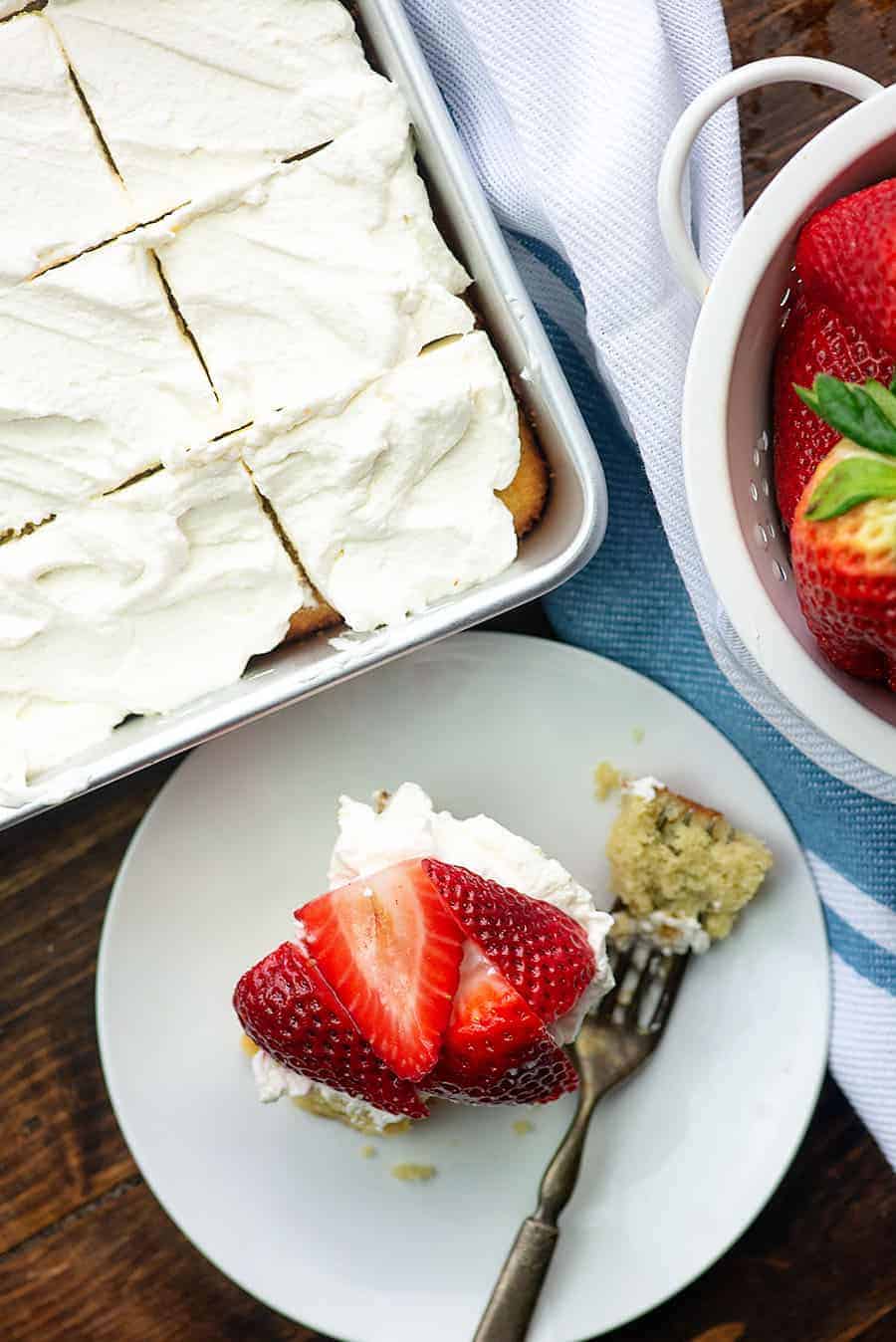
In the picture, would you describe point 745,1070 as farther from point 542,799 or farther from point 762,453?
point 762,453

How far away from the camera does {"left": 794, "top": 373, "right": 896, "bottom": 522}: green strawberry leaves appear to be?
33.7 inches

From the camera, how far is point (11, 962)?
5.18 ft

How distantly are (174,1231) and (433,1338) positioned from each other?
12.9 inches

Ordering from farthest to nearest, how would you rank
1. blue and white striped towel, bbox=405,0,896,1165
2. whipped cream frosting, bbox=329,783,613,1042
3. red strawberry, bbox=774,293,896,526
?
whipped cream frosting, bbox=329,783,613,1042 → blue and white striped towel, bbox=405,0,896,1165 → red strawberry, bbox=774,293,896,526

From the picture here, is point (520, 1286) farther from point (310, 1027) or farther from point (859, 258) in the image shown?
point (859, 258)

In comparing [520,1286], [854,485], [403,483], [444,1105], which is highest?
[854,485]

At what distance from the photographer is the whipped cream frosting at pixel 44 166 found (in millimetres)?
1296

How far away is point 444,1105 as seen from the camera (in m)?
1.51

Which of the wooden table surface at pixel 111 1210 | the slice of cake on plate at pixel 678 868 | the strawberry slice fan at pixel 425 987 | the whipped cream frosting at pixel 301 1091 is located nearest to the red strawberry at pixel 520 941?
the strawberry slice fan at pixel 425 987

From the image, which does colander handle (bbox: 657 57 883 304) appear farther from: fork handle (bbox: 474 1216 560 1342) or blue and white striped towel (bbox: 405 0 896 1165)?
fork handle (bbox: 474 1216 560 1342)

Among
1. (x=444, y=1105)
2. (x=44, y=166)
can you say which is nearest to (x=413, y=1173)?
(x=444, y=1105)

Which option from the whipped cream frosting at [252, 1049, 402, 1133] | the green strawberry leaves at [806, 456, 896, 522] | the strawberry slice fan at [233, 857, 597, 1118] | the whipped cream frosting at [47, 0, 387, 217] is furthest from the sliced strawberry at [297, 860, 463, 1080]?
the whipped cream frosting at [47, 0, 387, 217]

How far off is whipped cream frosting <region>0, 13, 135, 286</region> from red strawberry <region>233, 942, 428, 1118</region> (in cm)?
73

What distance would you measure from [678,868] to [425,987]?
1.04 ft
